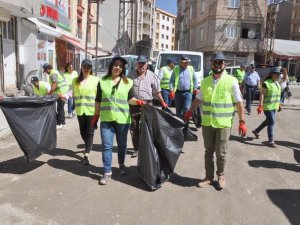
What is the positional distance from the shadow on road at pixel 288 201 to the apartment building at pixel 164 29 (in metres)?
94.8

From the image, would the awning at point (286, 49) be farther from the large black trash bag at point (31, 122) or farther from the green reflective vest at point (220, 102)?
the large black trash bag at point (31, 122)

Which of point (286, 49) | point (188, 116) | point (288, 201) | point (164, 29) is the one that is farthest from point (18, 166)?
point (164, 29)

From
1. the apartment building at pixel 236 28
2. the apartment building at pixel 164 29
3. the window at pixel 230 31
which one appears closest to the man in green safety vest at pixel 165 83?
the apartment building at pixel 236 28

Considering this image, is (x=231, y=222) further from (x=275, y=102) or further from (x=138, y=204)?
(x=275, y=102)

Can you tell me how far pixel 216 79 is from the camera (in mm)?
4461

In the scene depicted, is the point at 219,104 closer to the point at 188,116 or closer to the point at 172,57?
the point at 188,116

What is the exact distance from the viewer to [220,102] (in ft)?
14.5

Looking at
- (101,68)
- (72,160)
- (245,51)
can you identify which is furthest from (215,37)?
(72,160)

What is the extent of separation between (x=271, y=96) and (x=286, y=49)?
3695 centimetres

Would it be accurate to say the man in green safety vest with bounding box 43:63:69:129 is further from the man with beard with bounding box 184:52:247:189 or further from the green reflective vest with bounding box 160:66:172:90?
the man with beard with bounding box 184:52:247:189

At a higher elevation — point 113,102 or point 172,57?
point 172,57

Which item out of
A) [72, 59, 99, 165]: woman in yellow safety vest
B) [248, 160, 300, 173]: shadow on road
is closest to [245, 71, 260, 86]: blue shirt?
[248, 160, 300, 173]: shadow on road

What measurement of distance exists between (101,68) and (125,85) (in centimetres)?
Answer: 1505

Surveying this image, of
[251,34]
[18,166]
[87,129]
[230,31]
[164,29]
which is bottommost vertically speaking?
[18,166]
